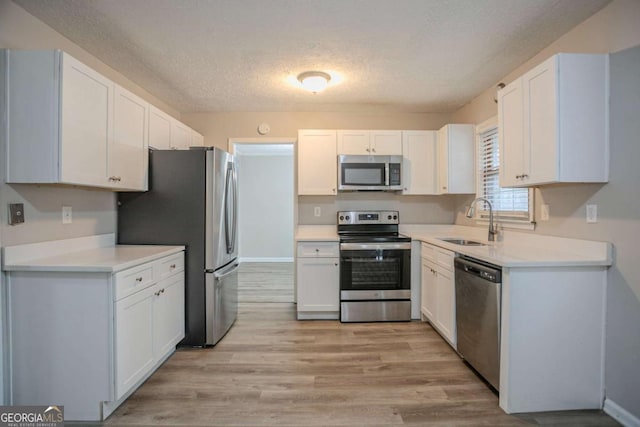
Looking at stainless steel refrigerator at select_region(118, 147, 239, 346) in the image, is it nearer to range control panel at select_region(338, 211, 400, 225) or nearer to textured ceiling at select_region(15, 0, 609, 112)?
textured ceiling at select_region(15, 0, 609, 112)

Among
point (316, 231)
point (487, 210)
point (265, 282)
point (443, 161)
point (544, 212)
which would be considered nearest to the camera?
point (544, 212)

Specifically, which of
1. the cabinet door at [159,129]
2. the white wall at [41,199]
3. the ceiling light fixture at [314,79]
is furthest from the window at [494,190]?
the white wall at [41,199]

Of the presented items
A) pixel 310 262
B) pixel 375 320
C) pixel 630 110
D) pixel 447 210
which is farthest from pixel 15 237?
pixel 447 210

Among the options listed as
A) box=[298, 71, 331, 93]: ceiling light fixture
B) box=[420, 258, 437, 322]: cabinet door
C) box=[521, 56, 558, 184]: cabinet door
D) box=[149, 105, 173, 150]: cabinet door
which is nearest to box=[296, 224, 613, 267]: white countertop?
box=[420, 258, 437, 322]: cabinet door

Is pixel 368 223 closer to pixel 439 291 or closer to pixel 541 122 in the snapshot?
pixel 439 291

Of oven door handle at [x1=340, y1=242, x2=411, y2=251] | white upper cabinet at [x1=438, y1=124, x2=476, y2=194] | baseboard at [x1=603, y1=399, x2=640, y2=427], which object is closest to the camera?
baseboard at [x1=603, y1=399, x2=640, y2=427]

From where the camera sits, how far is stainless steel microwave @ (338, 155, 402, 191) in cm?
351

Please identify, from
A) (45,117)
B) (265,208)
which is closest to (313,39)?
(45,117)

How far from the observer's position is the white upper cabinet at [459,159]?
337 centimetres

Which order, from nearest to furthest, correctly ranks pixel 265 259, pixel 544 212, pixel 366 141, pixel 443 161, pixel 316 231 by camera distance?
pixel 544 212
pixel 443 161
pixel 366 141
pixel 316 231
pixel 265 259

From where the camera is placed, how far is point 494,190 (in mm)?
3053

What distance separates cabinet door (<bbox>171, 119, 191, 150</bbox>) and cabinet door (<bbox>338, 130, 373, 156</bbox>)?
1.81 metres

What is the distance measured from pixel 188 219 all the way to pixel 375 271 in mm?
1986

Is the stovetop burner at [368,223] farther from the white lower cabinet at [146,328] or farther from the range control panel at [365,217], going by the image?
the white lower cabinet at [146,328]
